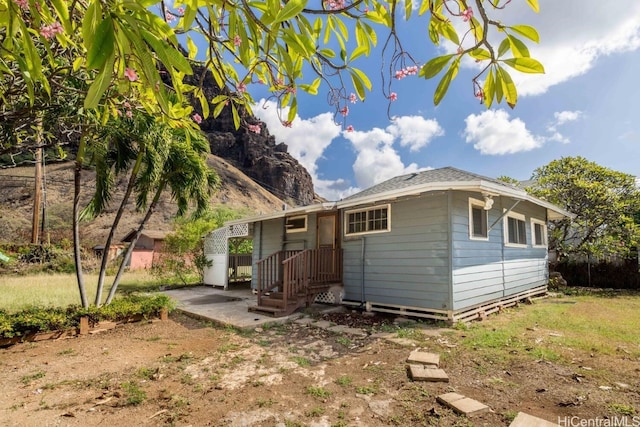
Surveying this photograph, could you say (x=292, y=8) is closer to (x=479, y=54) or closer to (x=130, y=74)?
(x=479, y=54)

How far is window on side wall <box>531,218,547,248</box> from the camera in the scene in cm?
1018

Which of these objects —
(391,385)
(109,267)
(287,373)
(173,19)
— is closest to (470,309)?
(391,385)

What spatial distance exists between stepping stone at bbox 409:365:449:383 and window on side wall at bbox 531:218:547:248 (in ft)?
26.5

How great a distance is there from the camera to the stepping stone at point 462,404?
2.91 metres

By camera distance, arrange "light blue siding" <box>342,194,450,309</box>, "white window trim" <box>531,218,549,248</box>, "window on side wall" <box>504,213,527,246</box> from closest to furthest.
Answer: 1. "light blue siding" <box>342,194,450,309</box>
2. "window on side wall" <box>504,213,527,246</box>
3. "white window trim" <box>531,218,549,248</box>

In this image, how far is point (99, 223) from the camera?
33.8m

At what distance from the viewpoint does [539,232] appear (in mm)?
10719

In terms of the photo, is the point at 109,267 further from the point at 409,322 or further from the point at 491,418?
the point at 491,418

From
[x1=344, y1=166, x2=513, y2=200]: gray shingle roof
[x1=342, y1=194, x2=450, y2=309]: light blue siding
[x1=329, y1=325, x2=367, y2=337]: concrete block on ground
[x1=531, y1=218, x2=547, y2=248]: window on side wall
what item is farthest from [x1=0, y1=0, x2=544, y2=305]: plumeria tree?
[x1=531, y1=218, x2=547, y2=248]: window on side wall

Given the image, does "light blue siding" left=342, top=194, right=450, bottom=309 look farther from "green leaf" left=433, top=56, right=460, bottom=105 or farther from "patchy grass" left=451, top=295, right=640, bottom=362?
"green leaf" left=433, top=56, right=460, bottom=105

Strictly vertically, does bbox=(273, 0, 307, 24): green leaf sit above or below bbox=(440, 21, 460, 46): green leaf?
below

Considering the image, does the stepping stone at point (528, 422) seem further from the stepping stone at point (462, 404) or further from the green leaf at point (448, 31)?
the green leaf at point (448, 31)

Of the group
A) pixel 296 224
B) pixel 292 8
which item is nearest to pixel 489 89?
pixel 292 8

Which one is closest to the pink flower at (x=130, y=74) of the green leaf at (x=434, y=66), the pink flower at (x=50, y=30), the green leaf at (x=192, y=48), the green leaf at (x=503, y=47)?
the pink flower at (x=50, y=30)
